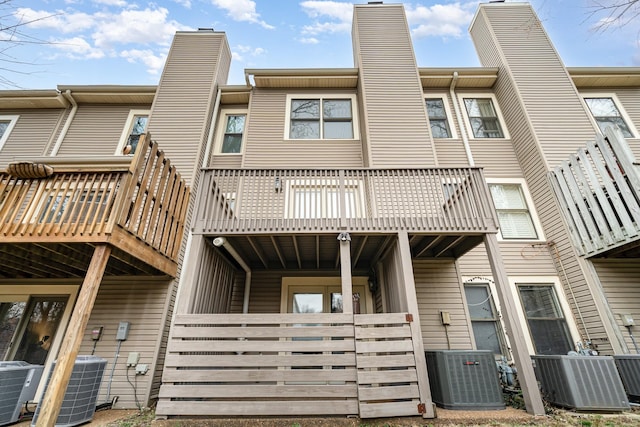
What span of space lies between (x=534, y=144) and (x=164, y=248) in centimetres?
874

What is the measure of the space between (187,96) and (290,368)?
24.8ft

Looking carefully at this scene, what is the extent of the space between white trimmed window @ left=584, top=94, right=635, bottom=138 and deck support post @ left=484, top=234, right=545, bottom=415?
272 inches

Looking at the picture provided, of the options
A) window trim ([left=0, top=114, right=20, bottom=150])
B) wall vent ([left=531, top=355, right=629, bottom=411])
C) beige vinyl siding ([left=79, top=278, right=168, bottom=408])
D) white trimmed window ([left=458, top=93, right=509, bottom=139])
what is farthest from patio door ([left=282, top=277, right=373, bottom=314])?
window trim ([left=0, top=114, right=20, bottom=150])

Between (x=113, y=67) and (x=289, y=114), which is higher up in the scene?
(x=289, y=114)

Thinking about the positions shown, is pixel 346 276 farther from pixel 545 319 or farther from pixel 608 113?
pixel 608 113

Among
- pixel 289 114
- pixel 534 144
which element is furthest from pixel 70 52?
pixel 534 144

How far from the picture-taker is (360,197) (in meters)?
4.76

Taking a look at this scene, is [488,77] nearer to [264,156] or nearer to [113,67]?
[264,156]

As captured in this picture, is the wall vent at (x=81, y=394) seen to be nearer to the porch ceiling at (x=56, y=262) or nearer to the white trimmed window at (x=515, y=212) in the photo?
the porch ceiling at (x=56, y=262)

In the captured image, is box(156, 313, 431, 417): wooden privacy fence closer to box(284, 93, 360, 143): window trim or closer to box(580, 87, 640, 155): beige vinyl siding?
box(284, 93, 360, 143): window trim

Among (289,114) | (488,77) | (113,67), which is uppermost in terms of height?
(488,77)

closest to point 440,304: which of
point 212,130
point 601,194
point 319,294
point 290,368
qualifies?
point 319,294

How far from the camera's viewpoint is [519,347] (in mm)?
3680

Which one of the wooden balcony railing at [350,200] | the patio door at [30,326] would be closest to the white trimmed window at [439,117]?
the wooden balcony railing at [350,200]
